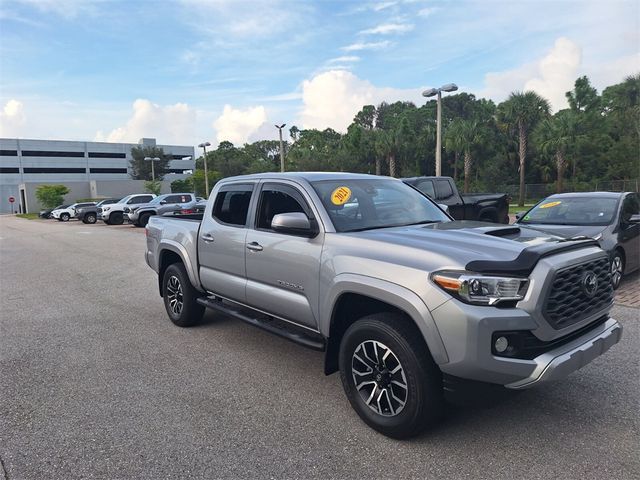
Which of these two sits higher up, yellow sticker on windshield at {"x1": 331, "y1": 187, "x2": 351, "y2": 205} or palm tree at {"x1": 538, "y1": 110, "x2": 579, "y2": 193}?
palm tree at {"x1": 538, "y1": 110, "x2": 579, "y2": 193}

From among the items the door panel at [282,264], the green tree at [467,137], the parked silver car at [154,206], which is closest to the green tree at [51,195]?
the parked silver car at [154,206]

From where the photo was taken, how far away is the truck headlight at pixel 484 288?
9.52 feet

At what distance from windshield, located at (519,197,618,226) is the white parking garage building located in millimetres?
73616

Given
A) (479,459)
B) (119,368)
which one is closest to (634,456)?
(479,459)

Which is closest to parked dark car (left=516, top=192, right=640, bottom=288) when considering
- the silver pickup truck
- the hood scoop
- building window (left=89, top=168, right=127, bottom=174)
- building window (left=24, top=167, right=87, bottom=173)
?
the hood scoop

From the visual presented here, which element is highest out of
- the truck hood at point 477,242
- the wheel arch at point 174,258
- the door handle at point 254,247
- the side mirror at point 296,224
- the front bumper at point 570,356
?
the side mirror at point 296,224

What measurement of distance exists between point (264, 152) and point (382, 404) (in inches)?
4255

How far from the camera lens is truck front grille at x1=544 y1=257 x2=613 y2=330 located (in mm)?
3025

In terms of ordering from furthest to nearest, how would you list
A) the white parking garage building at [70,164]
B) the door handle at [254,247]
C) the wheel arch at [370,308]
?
the white parking garage building at [70,164]
the door handle at [254,247]
the wheel arch at [370,308]

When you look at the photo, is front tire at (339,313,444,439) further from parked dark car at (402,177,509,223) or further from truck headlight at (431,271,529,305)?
parked dark car at (402,177,509,223)

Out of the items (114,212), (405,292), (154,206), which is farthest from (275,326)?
(114,212)

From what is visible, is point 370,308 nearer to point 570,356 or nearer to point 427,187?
point 570,356

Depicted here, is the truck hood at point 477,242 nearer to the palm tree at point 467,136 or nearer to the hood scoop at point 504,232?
the hood scoop at point 504,232

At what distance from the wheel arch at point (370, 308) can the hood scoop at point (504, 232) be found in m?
0.94
